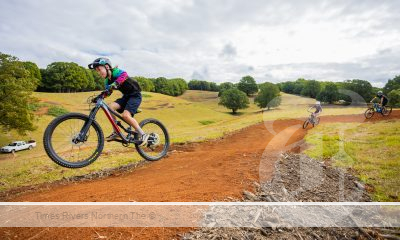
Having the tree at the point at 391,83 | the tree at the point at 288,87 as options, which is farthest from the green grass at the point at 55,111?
the tree at the point at 288,87

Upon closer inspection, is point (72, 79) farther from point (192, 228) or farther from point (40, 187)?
point (192, 228)

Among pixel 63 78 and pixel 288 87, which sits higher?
pixel 63 78

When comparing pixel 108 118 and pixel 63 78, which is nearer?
pixel 108 118

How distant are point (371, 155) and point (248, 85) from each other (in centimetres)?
12282

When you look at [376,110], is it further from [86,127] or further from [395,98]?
[395,98]

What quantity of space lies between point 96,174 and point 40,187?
2280 mm

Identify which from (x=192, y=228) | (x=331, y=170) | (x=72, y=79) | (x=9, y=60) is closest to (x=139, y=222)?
(x=192, y=228)

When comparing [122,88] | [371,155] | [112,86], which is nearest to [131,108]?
[122,88]

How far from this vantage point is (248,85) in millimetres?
135000

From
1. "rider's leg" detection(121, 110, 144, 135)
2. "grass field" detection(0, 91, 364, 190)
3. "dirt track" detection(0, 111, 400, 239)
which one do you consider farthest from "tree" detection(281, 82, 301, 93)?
"rider's leg" detection(121, 110, 144, 135)

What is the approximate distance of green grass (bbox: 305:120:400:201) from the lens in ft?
35.9

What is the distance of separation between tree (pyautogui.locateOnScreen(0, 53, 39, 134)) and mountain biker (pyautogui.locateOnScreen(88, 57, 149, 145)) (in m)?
32.7

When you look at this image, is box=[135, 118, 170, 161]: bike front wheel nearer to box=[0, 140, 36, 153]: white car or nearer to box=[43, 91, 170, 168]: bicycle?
box=[43, 91, 170, 168]: bicycle

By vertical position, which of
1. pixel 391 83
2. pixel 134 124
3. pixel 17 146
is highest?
pixel 391 83
